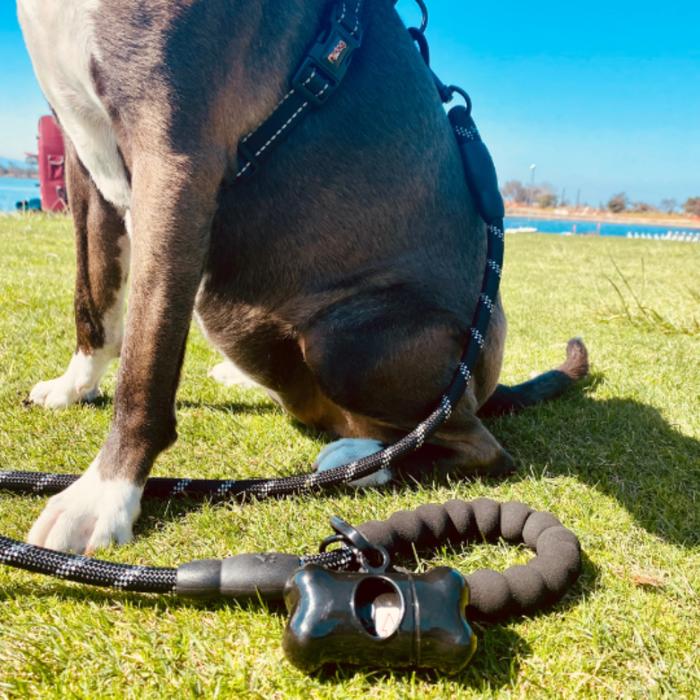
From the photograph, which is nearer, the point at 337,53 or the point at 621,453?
the point at 337,53

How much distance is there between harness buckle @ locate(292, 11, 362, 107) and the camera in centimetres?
198

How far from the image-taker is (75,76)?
6.16 feet

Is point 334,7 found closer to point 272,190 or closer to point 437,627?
point 272,190

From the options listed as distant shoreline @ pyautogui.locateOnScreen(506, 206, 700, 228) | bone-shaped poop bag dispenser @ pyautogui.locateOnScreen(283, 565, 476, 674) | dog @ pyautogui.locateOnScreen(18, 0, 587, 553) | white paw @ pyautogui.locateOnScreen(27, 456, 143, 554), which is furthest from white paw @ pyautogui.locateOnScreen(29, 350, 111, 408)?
distant shoreline @ pyautogui.locateOnScreen(506, 206, 700, 228)

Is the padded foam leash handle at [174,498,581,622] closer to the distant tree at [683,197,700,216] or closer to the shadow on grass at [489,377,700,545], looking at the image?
the shadow on grass at [489,377,700,545]

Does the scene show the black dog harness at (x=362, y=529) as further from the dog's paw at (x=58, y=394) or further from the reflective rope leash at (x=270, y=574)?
the dog's paw at (x=58, y=394)

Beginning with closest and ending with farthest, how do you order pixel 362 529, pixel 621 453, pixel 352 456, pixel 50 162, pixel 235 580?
pixel 235 580 < pixel 362 529 < pixel 352 456 < pixel 621 453 < pixel 50 162

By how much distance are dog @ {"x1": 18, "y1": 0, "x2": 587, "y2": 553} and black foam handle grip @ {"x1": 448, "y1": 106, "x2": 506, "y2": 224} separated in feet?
0.19

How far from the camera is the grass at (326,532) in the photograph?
4.27ft

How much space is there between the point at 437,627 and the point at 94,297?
192 cm

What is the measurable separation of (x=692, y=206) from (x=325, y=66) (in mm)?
63378

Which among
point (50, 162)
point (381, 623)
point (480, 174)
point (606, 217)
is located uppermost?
point (480, 174)

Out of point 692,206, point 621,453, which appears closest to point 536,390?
point 621,453

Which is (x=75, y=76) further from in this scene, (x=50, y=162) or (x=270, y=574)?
(x=50, y=162)
